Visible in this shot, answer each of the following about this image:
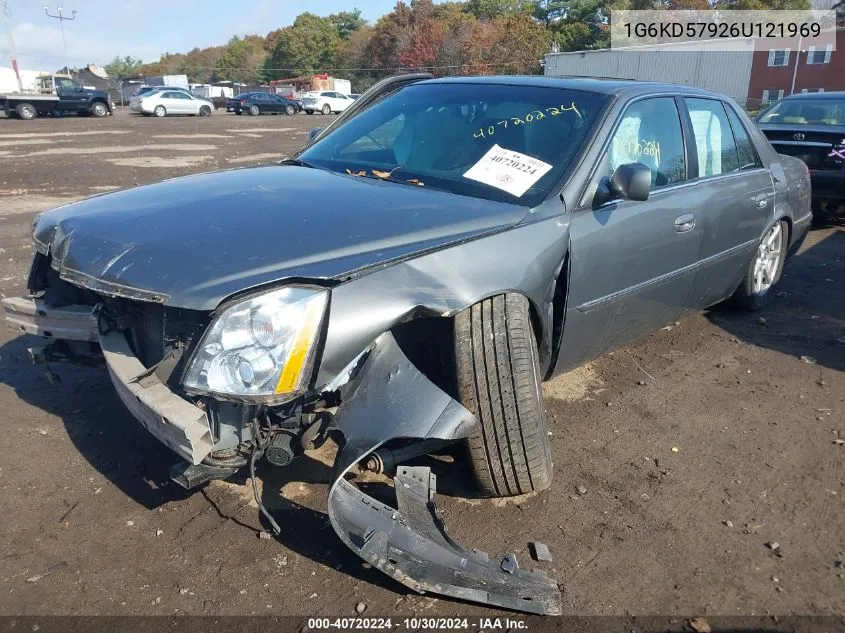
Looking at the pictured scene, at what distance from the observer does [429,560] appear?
7.23 ft

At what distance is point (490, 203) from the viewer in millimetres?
2812

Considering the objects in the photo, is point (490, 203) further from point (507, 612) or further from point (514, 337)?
point (507, 612)

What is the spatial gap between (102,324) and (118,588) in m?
0.99

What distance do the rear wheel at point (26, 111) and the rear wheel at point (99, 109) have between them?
9.36 feet

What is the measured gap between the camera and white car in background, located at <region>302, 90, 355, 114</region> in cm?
4047

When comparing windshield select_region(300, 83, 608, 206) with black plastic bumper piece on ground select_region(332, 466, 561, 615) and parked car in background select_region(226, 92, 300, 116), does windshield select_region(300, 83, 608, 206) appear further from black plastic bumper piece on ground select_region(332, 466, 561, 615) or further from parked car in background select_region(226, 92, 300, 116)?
parked car in background select_region(226, 92, 300, 116)

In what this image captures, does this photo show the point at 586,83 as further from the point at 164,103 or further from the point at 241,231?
the point at 164,103

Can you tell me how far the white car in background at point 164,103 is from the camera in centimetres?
3266

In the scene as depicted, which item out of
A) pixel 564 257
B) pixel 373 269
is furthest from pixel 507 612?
pixel 564 257

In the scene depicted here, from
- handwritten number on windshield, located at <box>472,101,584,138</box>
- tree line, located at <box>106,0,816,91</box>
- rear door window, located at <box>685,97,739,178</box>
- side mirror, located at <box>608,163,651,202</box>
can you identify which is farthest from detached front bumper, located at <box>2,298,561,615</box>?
tree line, located at <box>106,0,816,91</box>

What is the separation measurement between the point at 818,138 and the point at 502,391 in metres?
7.17

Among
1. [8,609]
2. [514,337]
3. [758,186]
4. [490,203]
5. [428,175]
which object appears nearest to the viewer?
[8,609]

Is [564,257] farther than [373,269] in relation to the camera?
Yes

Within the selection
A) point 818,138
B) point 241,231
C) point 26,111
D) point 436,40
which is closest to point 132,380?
point 241,231
